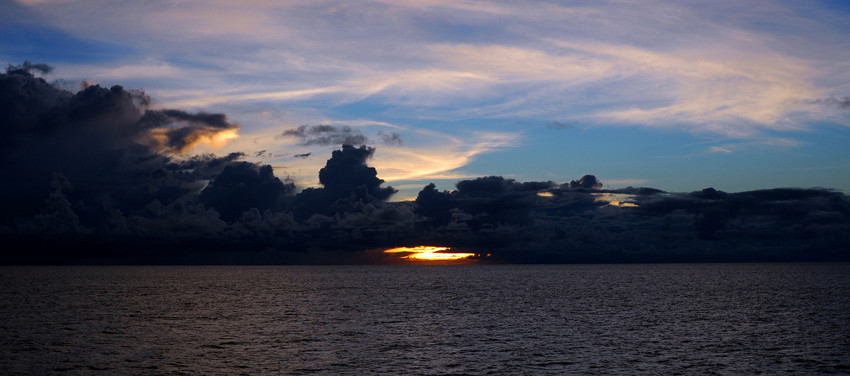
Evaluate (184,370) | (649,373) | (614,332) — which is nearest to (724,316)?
(614,332)

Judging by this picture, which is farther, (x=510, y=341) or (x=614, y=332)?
(x=614, y=332)

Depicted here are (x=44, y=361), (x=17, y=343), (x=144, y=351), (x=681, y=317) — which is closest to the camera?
(x=44, y=361)

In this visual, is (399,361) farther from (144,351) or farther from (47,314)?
(47,314)

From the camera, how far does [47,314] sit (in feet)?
367

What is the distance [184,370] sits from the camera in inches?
2277

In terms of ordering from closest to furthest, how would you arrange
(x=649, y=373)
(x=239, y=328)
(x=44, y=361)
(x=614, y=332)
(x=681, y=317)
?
(x=649, y=373) → (x=44, y=361) → (x=614, y=332) → (x=239, y=328) → (x=681, y=317)

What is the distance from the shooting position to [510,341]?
251 ft

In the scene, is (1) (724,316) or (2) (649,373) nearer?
(2) (649,373)

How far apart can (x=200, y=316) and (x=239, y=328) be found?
22.6 metres

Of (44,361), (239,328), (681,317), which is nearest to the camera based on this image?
(44,361)

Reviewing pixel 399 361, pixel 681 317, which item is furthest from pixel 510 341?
pixel 681 317

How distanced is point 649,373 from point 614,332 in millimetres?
29703

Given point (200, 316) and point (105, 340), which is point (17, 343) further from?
point (200, 316)

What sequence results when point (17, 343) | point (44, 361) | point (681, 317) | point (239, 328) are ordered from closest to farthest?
point (44, 361)
point (17, 343)
point (239, 328)
point (681, 317)
